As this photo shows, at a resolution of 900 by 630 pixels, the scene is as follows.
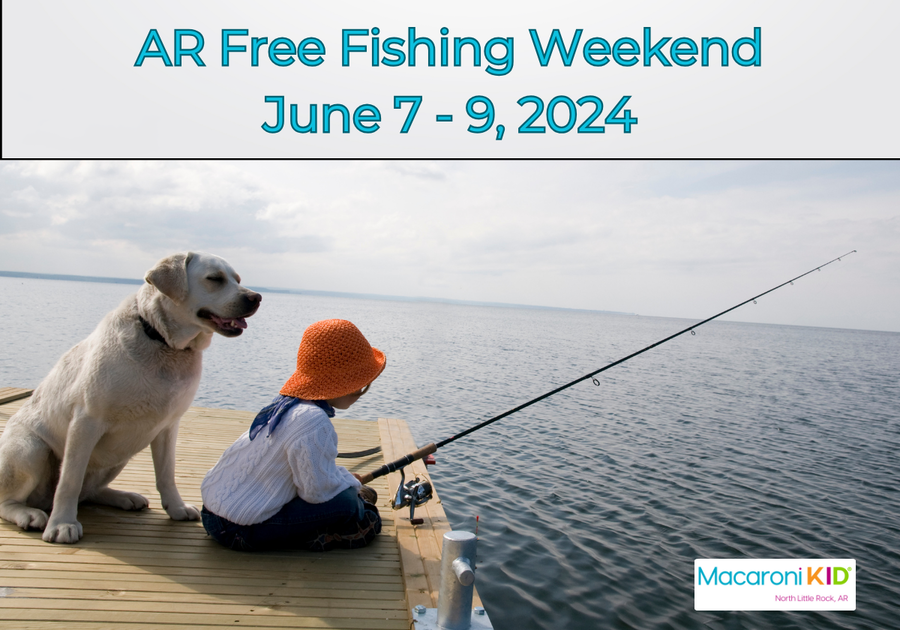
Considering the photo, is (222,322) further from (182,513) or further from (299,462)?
(182,513)

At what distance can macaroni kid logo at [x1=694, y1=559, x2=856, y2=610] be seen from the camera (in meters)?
5.18

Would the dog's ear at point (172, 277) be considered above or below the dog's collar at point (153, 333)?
above

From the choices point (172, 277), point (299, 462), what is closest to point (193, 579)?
point (299, 462)

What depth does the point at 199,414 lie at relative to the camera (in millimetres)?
7848

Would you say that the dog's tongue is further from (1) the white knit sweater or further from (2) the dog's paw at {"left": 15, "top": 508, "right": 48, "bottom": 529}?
(2) the dog's paw at {"left": 15, "top": 508, "right": 48, "bottom": 529}

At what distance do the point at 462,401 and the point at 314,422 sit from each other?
464 inches

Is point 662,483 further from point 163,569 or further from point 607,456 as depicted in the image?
point 163,569

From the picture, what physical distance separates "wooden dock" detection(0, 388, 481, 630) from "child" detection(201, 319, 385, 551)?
0.57 feet

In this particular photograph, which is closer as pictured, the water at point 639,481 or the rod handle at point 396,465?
the rod handle at point 396,465

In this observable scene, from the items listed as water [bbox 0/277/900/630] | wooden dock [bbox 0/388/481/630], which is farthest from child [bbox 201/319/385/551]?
water [bbox 0/277/900/630]

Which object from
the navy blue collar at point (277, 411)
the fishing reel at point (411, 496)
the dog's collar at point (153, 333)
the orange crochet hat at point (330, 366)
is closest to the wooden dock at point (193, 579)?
the fishing reel at point (411, 496)

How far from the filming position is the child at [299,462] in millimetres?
3094

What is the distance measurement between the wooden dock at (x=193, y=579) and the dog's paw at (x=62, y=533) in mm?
57

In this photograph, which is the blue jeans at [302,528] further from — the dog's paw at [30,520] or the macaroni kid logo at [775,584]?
the macaroni kid logo at [775,584]
